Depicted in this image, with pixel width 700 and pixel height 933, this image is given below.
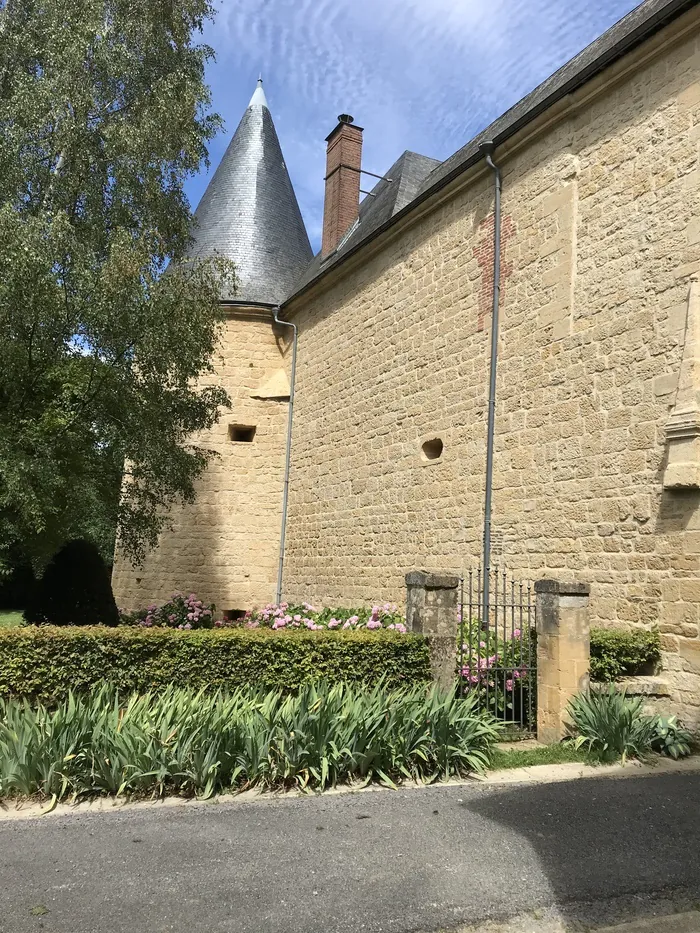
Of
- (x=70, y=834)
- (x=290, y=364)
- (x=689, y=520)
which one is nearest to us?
(x=70, y=834)

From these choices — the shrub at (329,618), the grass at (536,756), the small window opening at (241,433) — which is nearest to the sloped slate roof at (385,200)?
the small window opening at (241,433)

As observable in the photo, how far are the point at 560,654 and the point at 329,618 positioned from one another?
478cm

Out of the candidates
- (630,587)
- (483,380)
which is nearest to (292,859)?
(630,587)

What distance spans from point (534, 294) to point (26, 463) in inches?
243

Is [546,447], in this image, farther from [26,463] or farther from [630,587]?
[26,463]

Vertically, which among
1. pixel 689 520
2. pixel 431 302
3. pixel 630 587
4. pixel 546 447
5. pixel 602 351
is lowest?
pixel 630 587

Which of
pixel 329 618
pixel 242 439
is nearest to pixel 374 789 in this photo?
pixel 329 618

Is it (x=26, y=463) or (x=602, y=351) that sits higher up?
(x=602, y=351)

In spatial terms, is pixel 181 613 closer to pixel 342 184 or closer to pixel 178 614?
pixel 178 614

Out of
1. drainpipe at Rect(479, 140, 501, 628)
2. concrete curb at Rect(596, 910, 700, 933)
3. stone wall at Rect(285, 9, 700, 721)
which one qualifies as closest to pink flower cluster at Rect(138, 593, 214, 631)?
stone wall at Rect(285, 9, 700, 721)

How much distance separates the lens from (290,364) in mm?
15148

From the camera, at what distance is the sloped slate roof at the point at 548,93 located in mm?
7605

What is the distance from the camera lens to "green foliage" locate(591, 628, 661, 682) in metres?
6.54

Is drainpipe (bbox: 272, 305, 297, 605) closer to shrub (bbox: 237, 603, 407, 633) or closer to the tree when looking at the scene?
shrub (bbox: 237, 603, 407, 633)
